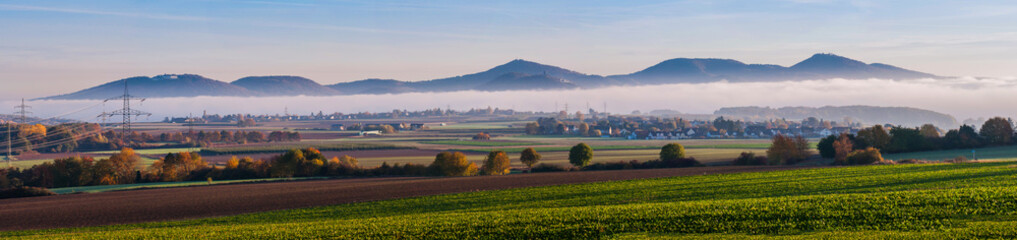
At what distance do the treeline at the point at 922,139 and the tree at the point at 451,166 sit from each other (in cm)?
4774

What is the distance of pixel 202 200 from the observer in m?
56.2

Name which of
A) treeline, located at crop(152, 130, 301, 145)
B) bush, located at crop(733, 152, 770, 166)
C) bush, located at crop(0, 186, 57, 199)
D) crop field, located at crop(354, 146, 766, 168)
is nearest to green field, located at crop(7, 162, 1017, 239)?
bush, located at crop(0, 186, 57, 199)

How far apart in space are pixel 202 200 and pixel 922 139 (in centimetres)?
9107

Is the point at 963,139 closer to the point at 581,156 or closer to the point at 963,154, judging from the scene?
the point at 963,154

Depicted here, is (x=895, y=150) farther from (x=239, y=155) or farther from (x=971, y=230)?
(x=239, y=155)

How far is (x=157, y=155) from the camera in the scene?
419ft

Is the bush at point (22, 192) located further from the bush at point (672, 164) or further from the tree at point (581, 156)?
the bush at point (672, 164)

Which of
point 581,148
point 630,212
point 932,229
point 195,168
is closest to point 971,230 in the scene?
point 932,229

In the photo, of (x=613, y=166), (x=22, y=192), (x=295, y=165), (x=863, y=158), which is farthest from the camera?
(x=613, y=166)

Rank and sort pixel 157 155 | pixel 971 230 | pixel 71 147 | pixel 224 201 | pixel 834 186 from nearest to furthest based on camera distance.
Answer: pixel 971 230 → pixel 834 186 → pixel 224 201 → pixel 157 155 → pixel 71 147

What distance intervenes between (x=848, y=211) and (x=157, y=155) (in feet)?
426

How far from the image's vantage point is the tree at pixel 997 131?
93.8m

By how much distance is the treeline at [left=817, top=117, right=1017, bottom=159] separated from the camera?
91.9 m

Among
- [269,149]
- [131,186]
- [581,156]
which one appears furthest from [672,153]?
[269,149]
